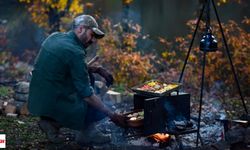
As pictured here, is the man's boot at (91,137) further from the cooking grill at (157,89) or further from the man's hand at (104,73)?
the cooking grill at (157,89)

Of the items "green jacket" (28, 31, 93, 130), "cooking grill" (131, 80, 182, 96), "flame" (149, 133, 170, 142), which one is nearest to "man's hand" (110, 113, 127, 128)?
"green jacket" (28, 31, 93, 130)

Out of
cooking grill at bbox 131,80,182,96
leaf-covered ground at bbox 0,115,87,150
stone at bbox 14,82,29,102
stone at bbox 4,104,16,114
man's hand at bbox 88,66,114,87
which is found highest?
man's hand at bbox 88,66,114,87

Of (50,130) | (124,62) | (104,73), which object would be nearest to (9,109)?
(50,130)

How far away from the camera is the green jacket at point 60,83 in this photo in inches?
229

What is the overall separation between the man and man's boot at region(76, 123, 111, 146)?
9.9 inches

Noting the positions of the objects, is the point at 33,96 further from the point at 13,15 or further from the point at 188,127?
the point at 13,15

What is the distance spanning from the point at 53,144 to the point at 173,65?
739 cm

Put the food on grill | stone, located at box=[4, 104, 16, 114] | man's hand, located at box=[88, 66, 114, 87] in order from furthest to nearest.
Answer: stone, located at box=[4, 104, 16, 114]
man's hand, located at box=[88, 66, 114, 87]
the food on grill

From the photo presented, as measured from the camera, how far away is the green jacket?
19.1ft

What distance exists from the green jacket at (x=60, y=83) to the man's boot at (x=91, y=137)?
303 mm

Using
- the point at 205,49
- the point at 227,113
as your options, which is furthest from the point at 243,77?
the point at 205,49

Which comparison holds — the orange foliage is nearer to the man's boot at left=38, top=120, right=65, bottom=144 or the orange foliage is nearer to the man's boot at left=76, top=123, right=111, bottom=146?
the man's boot at left=76, top=123, right=111, bottom=146

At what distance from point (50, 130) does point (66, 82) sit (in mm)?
756

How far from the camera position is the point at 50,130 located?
6.15 metres
